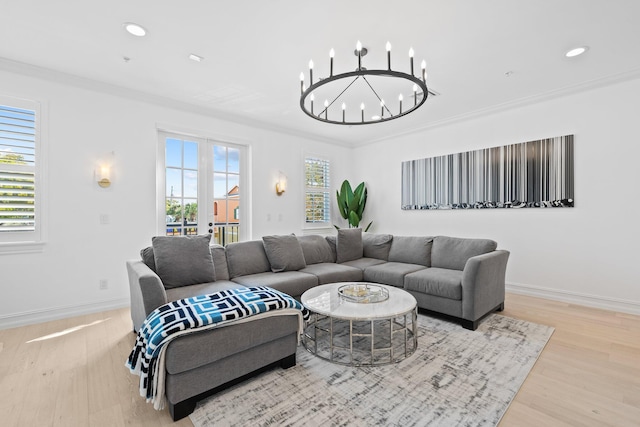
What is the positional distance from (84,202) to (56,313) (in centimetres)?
121

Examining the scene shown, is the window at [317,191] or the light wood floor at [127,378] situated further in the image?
the window at [317,191]

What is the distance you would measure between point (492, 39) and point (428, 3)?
33.1 inches

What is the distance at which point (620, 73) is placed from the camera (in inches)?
123

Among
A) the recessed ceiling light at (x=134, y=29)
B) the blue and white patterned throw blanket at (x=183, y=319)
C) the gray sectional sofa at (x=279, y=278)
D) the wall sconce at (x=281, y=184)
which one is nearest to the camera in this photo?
the blue and white patterned throw blanket at (x=183, y=319)

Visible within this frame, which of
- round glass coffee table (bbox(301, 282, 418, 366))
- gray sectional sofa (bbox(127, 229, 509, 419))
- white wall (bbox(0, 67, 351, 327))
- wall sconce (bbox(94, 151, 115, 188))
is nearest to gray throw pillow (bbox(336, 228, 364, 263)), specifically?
gray sectional sofa (bbox(127, 229, 509, 419))

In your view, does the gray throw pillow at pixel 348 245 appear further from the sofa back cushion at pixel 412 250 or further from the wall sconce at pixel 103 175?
the wall sconce at pixel 103 175

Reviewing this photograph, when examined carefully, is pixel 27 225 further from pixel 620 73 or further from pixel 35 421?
pixel 620 73

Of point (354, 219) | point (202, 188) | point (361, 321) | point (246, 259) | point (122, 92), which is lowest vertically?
point (361, 321)

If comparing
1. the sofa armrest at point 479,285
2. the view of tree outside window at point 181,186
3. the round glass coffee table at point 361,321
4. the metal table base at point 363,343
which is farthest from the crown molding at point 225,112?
the metal table base at point 363,343

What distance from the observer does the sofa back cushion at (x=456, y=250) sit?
3.27m

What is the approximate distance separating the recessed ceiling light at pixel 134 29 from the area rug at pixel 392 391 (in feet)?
9.20

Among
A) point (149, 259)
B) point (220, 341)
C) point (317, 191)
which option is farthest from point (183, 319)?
point (317, 191)

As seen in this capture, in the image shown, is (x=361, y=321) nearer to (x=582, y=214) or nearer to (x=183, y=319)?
(x=183, y=319)

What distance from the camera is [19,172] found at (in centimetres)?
290
